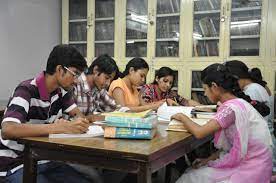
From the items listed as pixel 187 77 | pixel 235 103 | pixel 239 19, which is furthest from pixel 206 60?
pixel 235 103

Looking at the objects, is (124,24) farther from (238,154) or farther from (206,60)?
(238,154)

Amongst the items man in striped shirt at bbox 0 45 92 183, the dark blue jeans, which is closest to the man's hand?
man in striped shirt at bbox 0 45 92 183

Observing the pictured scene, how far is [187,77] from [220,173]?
78.7 inches

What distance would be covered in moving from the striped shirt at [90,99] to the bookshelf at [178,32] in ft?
4.08

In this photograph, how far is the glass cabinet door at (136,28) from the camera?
374 centimetres

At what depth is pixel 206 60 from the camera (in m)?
3.40

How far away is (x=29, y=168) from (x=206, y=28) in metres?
2.62

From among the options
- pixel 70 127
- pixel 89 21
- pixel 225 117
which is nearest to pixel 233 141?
pixel 225 117

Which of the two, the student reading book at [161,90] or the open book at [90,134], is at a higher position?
the student reading book at [161,90]

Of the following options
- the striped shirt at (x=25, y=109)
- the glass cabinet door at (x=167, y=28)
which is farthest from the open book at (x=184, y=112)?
the glass cabinet door at (x=167, y=28)

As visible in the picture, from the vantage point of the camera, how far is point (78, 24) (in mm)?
4156

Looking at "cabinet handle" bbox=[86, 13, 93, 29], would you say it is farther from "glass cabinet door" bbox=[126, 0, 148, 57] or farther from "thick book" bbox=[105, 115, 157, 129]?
"thick book" bbox=[105, 115, 157, 129]

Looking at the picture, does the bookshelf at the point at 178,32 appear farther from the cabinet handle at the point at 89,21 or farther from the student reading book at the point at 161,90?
the student reading book at the point at 161,90

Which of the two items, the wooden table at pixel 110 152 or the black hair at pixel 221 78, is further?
the black hair at pixel 221 78
